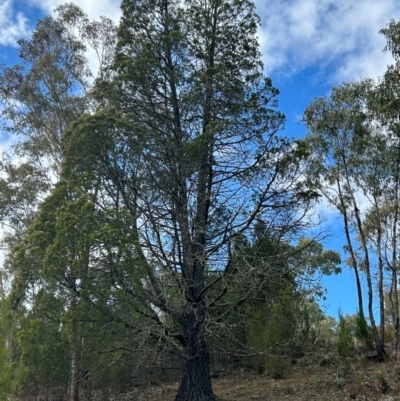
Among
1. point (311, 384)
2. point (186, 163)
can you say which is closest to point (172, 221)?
point (186, 163)

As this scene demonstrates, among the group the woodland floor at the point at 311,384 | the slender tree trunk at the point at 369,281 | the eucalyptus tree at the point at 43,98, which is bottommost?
the woodland floor at the point at 311,384

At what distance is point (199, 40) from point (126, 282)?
635 centimetres

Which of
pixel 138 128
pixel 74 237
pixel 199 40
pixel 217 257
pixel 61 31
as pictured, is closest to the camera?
pixel 74 237

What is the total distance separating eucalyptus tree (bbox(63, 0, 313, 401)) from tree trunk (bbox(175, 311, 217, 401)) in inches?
0.9

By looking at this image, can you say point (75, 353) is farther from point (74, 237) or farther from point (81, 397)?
point (81, 397)

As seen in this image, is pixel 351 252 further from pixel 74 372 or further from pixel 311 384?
pixel 74 372

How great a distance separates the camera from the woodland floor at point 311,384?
904 cm

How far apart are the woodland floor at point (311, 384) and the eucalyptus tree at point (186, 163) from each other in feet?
5.95

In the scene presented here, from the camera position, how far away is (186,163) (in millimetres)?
9992

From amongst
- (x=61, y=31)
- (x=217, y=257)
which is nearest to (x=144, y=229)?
(x=217, y=257)

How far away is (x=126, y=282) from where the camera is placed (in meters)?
8.39

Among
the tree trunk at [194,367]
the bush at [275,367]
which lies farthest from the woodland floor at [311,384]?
the tree trunk at [194,367]

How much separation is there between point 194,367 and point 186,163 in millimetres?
4472

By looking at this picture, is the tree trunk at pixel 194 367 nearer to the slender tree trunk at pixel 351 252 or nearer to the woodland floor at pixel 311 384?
the woodland floor at pixel 311 384
